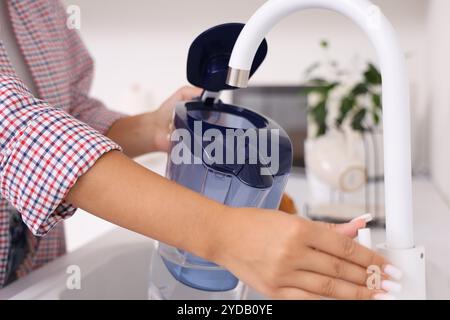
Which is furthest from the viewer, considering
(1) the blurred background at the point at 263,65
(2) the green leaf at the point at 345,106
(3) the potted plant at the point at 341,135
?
(1) the blurred background at the point at 263,65

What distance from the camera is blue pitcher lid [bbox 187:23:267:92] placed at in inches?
21.5

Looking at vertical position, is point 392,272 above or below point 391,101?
below

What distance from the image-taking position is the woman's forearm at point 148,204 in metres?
0.41

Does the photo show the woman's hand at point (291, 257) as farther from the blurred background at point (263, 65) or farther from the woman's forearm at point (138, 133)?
the blurred background at point (263, 65)

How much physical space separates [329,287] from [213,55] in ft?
0.87

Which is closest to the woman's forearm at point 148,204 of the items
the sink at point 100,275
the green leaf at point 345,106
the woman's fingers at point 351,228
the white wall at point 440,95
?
the woman's fingers at point 351,228

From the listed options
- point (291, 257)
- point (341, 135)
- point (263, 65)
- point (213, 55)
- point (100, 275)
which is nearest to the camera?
point (291, 257)

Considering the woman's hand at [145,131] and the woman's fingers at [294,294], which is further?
the woman's hand at [145,131]

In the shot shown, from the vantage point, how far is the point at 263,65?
1.77 m

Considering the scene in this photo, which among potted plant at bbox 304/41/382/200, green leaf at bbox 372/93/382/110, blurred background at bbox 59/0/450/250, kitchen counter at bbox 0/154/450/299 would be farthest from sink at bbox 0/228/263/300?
green leaf at bbox 372/93/382/110

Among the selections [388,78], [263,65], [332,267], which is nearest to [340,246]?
[332,267]

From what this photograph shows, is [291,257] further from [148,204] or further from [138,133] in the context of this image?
[138,133]

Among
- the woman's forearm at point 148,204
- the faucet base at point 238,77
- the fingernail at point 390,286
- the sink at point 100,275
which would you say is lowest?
the sink at point 100,275

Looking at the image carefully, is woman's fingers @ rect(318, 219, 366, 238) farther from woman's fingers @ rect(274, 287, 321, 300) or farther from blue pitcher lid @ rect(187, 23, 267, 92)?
blue pitcher lid @ rect(187, 23, 267, 92)
